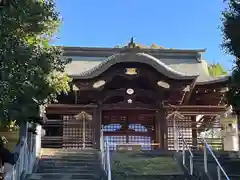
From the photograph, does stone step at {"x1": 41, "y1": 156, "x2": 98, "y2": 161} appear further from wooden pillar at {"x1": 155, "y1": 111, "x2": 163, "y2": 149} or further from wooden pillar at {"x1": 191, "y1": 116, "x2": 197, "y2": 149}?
wooden pillar at {"x1": 191, "y1": 116, "x2": 197, "y2": 149}

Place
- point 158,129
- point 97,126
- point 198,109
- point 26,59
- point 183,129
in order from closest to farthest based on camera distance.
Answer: point 26,59 < point 97,126 < point 158,129 < point 198,109 < point 183,129

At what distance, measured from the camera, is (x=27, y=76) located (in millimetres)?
8742

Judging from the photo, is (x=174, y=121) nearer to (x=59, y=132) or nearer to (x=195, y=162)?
(x=59, y=132)

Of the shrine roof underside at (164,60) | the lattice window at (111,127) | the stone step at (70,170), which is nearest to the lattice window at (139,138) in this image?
the lattice window at (111,127)

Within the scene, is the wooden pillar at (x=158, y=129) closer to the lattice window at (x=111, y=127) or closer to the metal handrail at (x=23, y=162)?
the lattice window at (x=111, y=127)

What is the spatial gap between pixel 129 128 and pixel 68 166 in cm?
705

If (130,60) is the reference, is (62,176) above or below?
below

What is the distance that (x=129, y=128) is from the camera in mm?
17891

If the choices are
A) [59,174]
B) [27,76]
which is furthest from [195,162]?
[27,76]

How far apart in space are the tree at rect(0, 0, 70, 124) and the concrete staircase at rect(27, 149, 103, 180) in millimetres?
1716

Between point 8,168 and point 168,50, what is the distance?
43.4 feet

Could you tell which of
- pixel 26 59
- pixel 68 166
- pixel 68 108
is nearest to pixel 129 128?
pixel 68 108

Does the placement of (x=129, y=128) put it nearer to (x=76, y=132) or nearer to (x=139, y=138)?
(x=139, y=138)

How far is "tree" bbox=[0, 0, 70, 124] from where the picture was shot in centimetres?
834
